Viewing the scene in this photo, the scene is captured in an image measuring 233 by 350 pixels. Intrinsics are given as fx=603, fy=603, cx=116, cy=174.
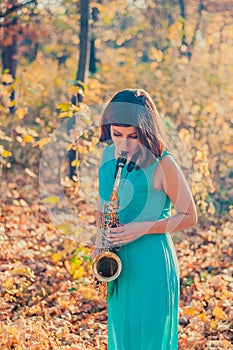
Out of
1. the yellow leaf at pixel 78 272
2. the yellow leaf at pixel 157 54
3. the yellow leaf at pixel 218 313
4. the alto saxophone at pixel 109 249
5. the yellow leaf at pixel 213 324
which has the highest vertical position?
the yellow leaf at pixel 157 54

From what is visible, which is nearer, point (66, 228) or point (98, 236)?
point (98, 236)

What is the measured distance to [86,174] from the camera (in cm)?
629

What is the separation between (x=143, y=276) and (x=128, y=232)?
239mm

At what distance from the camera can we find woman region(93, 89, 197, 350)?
2734mm

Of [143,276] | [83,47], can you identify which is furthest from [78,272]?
[83,47]

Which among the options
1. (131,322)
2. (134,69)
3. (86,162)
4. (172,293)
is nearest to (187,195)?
(172,293)

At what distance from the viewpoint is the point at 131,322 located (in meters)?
2.82

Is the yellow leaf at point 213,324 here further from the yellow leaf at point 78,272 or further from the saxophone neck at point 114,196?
the saxophone neck at point 114,196

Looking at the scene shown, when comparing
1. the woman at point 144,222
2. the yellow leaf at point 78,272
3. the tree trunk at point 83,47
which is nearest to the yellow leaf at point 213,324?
the yellow leaf at point 78,272

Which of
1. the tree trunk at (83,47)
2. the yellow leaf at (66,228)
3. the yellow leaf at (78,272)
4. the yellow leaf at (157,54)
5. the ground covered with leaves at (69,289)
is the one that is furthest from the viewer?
the yellow leaf at (157,54)

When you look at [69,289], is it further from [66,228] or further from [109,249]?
[109,249]

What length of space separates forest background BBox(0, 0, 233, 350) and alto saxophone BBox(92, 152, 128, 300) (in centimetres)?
137

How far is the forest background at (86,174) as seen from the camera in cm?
469

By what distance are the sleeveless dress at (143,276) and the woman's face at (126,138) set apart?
4.2 inches
